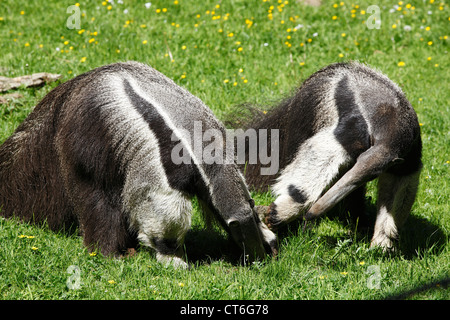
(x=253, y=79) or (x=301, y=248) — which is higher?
(x=253, y=79)

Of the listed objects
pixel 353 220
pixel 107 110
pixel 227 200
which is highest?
pixel 107 110

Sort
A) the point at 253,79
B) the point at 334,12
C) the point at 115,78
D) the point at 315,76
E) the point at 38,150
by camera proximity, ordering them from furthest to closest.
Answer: the point at 334,12 → the point at 253,79 → the point at 315,76 → the point at 38,150 → the point at 115,78

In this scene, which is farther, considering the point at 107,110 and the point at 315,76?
the point at 315,76

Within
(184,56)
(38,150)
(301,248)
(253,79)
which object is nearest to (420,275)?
(301,248)

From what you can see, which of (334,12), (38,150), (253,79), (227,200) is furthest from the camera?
(334,12)

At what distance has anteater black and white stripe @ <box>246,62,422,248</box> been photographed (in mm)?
5293

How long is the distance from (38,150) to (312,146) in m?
2.71

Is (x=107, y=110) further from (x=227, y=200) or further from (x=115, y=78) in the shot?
(x=227, y=200)

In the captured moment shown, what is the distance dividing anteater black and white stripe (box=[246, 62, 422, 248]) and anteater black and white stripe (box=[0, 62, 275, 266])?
1.90ft

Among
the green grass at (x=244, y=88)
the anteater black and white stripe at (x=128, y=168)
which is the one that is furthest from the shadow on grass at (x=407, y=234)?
the anteater black and white stripe at (x=128, y=168)

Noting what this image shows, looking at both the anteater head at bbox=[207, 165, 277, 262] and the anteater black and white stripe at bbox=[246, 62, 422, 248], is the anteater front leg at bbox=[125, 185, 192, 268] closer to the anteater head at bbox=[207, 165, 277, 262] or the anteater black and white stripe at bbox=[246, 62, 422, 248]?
the anteater head at bbox=[207, 165, 277, 262]

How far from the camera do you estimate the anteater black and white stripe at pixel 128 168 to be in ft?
16.4

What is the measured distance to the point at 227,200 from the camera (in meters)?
4.97

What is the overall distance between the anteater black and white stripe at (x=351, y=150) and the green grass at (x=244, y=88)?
1.57 feet
